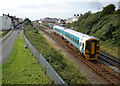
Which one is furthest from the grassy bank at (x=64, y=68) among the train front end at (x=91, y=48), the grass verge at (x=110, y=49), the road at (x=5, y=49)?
the grass verge at (x=110, y=49)

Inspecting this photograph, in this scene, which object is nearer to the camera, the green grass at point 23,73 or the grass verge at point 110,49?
the green grass at point 23,73

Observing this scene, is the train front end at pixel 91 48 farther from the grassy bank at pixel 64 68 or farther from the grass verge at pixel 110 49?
the grass verge at pixel 110 49

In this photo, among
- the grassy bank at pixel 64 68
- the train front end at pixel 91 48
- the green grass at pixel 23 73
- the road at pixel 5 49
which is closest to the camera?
the grassy bank at pixel 64 68

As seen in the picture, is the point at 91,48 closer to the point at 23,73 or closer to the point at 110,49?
the point at 23,73

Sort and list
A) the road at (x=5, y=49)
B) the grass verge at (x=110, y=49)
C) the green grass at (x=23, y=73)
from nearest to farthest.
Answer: the green grass at (x=23, y=73) < the road at (x=5, y=49) < the grass verge at (x=110, y=49)

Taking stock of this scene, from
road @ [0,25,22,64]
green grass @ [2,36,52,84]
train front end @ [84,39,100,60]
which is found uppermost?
train front end @ [84,39,100,60]

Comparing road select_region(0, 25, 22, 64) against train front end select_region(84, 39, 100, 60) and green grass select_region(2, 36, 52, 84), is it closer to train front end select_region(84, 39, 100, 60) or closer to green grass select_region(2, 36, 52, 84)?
green grass select_region(2, 36, 52, 84)

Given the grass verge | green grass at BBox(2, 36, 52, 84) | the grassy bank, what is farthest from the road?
the grass verge

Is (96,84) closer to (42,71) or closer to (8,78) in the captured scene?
(42,71)

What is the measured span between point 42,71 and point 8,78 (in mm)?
3076

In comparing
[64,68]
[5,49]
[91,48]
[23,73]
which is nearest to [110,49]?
[91,48]

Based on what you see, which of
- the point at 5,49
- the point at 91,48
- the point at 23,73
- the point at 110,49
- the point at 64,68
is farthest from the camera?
the point at 5,49

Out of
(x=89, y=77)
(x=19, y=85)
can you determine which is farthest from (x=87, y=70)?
(x=19, y=85)

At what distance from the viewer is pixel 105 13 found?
39.4 metres
